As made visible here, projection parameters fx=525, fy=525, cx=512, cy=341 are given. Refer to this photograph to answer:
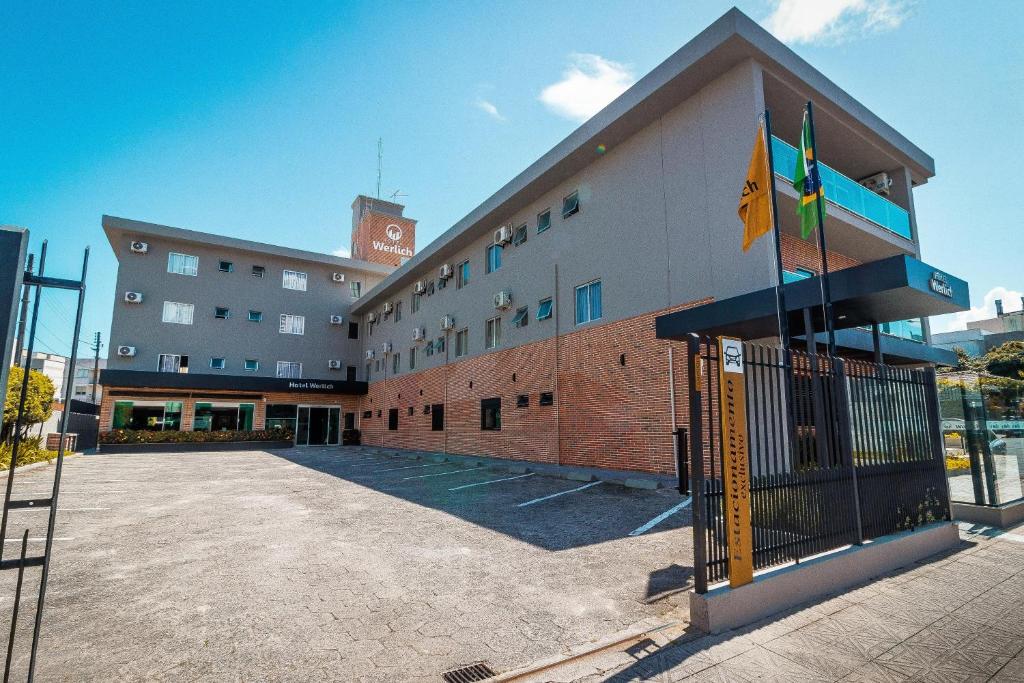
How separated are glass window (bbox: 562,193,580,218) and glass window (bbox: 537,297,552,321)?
3002mm

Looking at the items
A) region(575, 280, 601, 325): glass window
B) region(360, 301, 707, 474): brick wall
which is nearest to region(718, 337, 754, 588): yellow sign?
region(360, 301, 707, 474): brick wall

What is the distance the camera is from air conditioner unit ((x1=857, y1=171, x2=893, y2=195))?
16.8m

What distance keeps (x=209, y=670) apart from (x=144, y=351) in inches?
1301

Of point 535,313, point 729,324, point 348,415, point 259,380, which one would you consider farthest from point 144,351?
point 729,324

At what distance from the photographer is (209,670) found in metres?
3.69

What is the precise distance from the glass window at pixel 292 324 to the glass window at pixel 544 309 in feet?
73.5

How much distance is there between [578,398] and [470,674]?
12.7 meters

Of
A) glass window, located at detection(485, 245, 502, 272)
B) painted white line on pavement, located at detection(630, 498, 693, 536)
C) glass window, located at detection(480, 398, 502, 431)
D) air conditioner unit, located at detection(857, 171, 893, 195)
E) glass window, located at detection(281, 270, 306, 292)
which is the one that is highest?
glass window, located at detection(281, 270, 306, 292)

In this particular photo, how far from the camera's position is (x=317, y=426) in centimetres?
3438

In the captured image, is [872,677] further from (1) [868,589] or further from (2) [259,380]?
(2) [259,380]

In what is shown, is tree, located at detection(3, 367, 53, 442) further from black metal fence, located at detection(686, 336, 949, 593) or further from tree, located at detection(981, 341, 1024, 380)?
tree, located at detection(981, 341, 1024, 380)

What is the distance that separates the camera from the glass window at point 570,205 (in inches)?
693

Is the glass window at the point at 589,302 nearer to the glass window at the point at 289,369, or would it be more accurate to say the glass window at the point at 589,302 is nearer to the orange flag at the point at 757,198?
the orange flag at the point at 757,198

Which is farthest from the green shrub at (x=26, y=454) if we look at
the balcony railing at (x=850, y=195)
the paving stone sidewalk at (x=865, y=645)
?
the balcony railing at (x=850, y=195)
